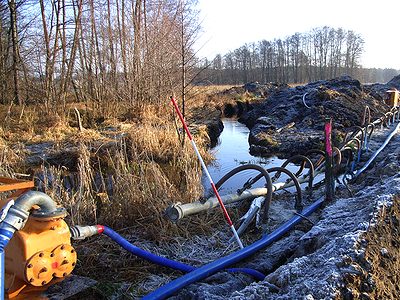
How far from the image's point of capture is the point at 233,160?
11.0 meters

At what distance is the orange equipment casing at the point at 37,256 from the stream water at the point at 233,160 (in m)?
4.15

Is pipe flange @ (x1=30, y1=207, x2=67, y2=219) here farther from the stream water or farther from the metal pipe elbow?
the stream water

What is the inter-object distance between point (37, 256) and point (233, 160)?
29.3 feet

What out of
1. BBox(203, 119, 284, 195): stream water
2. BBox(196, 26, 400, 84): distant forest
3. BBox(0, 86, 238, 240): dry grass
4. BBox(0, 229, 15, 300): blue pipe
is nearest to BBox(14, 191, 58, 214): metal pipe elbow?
BBox(0, 229, 15, 300): blue pipe

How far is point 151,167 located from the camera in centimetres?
513

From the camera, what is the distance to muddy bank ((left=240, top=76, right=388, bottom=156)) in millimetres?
12492

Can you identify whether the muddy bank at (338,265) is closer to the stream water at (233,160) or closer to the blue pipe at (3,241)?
the blue pipe at (3,241)

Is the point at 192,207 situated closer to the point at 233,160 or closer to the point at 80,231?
the point at 80,231

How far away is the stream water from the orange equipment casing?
4.15m

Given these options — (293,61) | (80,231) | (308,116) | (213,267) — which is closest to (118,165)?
(80,231)

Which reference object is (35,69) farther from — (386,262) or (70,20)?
(386,262)

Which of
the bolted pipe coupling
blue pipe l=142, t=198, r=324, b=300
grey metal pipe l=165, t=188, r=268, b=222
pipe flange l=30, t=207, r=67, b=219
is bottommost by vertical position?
blue pipe l=142, t=198, r=324, b=300

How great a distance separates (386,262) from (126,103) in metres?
11.5

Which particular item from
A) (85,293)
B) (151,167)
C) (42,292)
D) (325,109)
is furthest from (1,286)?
(325,109)
